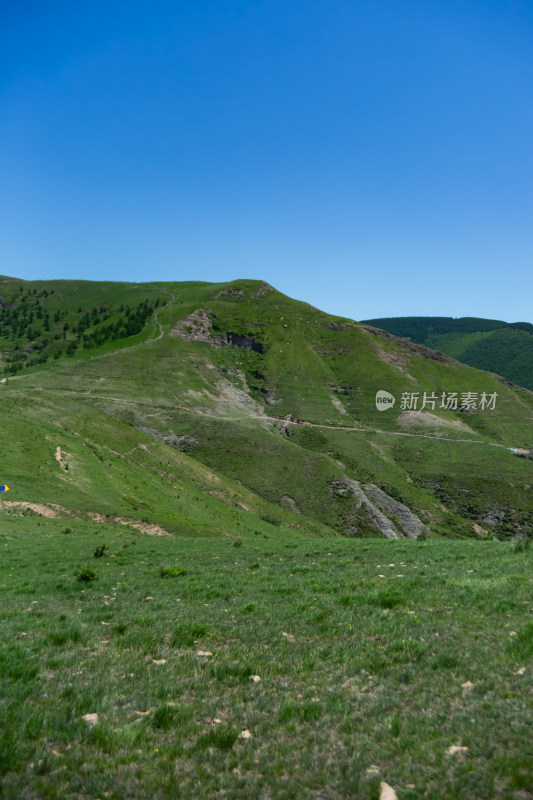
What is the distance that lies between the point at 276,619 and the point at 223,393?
134 meters

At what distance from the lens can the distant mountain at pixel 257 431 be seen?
49406 millimetres

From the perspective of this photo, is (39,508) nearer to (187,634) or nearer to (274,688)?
(187,634)

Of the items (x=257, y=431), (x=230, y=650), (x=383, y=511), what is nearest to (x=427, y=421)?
(x=383, y=511)

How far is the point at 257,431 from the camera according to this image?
110250mm

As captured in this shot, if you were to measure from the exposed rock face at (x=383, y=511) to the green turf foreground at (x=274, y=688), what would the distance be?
220 feet

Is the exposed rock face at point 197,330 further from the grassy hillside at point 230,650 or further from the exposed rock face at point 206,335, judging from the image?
the grassy hillside at point 230,650

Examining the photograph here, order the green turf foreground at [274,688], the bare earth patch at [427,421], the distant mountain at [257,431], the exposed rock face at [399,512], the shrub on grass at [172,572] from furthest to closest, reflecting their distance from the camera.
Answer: the bare earth patch at [427,421]
the exposed rock face at [399,512]
the distant mountain at [257,431]
the shrub on grass at [172,572]
the green turf foreground at [274,688]

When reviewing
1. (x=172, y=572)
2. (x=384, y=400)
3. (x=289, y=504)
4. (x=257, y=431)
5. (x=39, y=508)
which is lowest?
(x=289, y=504)

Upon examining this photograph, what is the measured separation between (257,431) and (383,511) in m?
38.3

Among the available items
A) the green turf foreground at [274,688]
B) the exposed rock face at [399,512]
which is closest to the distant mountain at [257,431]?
the exposed rock face at [399,512]

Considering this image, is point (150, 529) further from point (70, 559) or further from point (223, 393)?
point (223, 393)

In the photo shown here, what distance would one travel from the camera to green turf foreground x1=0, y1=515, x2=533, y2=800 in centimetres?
555

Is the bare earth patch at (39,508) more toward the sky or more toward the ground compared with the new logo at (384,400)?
more toward the ground

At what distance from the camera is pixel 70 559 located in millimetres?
23562
